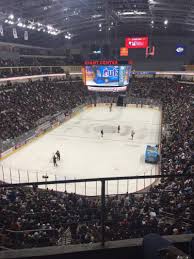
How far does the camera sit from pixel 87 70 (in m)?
34.5

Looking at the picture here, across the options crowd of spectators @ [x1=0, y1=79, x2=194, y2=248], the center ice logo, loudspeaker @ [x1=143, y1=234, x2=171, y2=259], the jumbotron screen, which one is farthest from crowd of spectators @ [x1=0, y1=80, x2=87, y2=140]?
loudspeaker @ [x1=143, y1=234, x2=171, y2=259]

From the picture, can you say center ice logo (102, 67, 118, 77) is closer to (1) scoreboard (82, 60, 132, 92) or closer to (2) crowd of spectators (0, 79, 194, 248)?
(1) scoreboard (82, 60, 132, 92)

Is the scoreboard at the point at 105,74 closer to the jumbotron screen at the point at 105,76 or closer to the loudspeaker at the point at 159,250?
the jumbotron screen at the point at 105,76

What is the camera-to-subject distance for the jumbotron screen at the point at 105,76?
34062 millimetres

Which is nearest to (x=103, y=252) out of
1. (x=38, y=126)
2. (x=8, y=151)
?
(x=8, y=151)

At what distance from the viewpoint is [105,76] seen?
1344 inches

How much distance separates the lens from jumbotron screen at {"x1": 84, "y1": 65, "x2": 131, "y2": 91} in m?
34.1

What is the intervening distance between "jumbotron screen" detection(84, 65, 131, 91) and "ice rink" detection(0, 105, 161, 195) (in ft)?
18.0

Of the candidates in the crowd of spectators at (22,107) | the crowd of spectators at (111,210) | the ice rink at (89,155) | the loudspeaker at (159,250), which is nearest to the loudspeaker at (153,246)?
the loudspeaker at (159,250)

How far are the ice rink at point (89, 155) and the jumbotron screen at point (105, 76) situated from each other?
5496 millimetres

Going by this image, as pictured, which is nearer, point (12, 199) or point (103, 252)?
point (103, 252)

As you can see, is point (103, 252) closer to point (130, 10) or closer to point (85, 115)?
point (85, 115)

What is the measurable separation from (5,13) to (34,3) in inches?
160

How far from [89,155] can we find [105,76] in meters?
11.9
